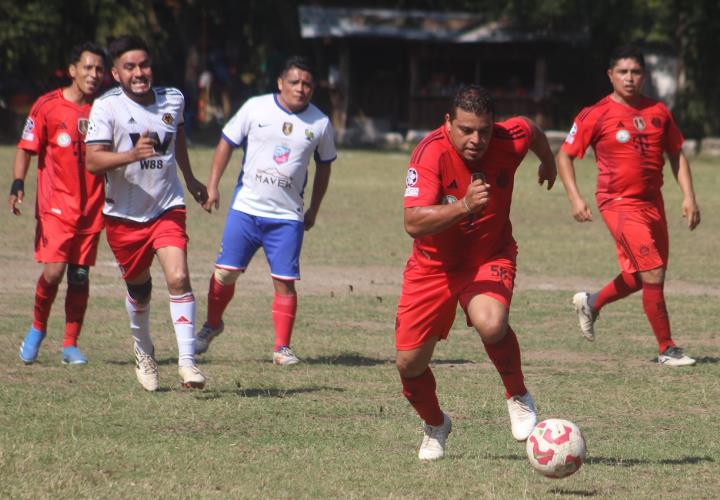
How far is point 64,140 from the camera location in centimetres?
895

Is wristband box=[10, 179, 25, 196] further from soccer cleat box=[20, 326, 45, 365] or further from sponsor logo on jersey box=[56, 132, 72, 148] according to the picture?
soccer cleat box=[20, 326, 45, 365]

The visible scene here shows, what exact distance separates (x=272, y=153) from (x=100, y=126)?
1.82 meters

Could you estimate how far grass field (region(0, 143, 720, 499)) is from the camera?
589 centimetres

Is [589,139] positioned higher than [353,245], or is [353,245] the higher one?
[589,139]

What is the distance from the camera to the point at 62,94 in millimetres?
9078

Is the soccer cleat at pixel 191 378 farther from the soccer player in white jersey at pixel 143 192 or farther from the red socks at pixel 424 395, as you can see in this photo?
the red socks at pixel 424 395

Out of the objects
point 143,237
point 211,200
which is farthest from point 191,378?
point 211,200

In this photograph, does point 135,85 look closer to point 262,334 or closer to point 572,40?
point 262,334

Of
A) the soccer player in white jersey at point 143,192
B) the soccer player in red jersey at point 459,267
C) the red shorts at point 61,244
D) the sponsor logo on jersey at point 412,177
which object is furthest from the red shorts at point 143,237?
the sponsor logo on jersey at point 412,177

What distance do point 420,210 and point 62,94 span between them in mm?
4005

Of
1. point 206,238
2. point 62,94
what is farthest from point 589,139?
point 206,238

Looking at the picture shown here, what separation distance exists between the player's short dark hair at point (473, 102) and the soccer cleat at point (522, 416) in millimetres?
1415

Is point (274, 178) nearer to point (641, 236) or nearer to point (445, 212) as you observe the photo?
point (641, 236)

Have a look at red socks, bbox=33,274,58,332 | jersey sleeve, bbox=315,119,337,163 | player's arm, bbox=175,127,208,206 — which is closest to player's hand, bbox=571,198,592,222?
jersey sleeve, bbox=315,119,337,163
